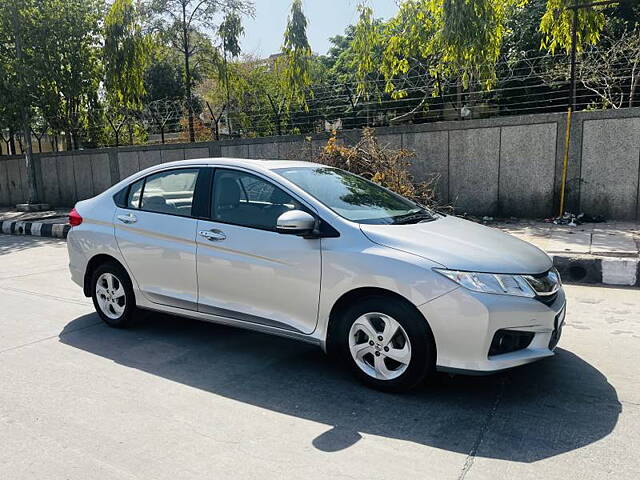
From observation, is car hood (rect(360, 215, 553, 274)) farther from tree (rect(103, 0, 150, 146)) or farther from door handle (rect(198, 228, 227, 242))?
tree (rect(103, 0, 150, 146))

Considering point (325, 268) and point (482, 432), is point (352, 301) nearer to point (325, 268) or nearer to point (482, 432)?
point (325, 268)

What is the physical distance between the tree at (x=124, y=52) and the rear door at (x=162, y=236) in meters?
11.6

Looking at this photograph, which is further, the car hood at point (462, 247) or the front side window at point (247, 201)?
the front side window at point (247, 201)

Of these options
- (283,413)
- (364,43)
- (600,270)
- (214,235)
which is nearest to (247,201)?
(214,235)

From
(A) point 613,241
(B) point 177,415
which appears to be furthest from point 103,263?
(A) point 613,241

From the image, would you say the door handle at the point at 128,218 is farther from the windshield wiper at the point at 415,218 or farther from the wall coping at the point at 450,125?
the wall coping at the point at 450,125

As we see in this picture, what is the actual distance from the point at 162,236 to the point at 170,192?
1.44 feet

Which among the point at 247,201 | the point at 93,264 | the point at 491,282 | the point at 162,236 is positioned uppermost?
the point at 247,201

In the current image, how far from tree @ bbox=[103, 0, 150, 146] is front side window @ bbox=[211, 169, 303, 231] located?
12330mm

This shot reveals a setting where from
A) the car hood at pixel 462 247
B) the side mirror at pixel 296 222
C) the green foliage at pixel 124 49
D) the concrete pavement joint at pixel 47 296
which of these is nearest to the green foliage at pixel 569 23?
the car hood at pixel 462 247

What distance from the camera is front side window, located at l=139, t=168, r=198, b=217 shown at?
15.3 ft

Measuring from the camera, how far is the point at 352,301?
3.72 metres

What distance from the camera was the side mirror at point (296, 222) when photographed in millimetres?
3760

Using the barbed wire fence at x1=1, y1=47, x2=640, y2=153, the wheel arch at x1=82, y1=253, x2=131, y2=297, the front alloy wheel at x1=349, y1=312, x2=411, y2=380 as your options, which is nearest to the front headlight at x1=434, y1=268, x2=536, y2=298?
the front alloy wheel at x1=349, y1=312, x2=411, y2=380
